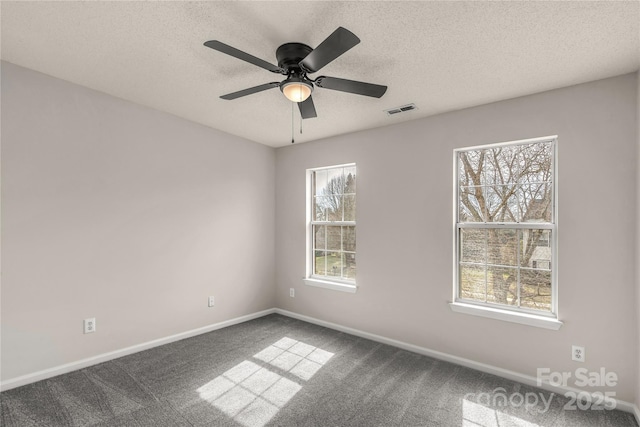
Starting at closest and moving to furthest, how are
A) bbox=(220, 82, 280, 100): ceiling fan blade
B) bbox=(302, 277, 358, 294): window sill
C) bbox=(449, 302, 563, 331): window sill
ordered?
bbox=(220, 82, 280, 100): ceiling fan blade → bbox=(449, 302, 563, 331): window sill → bbox=(302, 277, 358, 294): window sill

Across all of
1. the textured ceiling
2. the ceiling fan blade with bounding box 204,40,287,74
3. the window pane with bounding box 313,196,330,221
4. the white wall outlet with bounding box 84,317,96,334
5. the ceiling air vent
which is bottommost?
the white wall outlet with bounding box 84,317,96,334

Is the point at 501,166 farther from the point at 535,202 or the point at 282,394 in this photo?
the point at 282,394

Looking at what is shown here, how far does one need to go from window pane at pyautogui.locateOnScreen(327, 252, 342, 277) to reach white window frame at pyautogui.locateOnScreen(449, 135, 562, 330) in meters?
1.48

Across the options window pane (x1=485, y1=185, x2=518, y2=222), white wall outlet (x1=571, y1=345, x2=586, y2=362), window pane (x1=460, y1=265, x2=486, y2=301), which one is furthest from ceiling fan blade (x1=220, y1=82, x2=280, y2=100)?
white wall outlet (x1=571, y1=345, x2=586, y2=362)

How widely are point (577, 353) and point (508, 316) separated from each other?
51 centimetres

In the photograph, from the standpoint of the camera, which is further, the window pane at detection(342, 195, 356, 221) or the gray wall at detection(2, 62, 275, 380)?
Result: the window pane at detection(342, 195, 356, 221)

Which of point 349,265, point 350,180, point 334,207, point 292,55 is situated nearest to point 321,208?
point 334,207

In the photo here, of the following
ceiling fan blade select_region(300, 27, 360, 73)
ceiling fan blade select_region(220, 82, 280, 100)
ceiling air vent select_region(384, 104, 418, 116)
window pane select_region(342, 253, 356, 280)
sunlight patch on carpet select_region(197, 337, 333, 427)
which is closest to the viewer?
ceiling fan blade select_region(300, 27, 360, 73)

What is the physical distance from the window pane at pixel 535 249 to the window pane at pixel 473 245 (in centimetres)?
32

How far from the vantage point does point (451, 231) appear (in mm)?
3160

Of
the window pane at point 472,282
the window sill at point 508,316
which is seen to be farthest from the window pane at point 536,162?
the window sill at point 508,316

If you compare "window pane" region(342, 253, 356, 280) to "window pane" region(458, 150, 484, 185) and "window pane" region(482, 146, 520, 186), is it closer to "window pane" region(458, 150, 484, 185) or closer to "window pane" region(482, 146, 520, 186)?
"window pane" region(458, 150, 484, 185)

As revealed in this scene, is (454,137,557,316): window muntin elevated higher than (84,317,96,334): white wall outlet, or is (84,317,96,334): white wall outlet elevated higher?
(454,137,557,316): window muntin

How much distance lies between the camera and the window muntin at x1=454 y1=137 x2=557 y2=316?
9.04 ft
